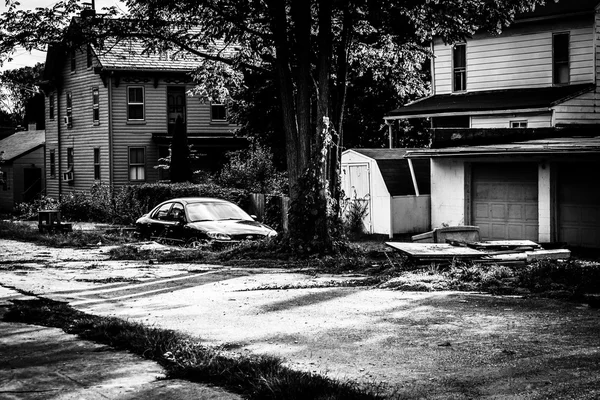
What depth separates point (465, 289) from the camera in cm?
1240

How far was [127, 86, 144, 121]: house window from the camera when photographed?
4094 centimetres

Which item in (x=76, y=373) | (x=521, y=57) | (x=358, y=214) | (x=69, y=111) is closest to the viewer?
(x=76, y=373)

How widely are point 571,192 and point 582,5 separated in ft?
27.9

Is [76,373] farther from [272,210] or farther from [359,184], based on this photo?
[359,184]

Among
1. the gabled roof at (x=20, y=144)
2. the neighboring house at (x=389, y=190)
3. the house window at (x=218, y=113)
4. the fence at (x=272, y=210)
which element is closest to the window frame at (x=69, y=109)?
the gabled roof at (x=20, y=144)

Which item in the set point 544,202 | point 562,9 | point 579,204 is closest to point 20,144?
point 562,9

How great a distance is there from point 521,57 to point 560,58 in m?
1.41

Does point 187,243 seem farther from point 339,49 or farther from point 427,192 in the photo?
point 427,192

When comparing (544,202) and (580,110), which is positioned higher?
(580,110)

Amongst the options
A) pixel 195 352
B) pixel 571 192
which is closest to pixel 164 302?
pixel 195 352

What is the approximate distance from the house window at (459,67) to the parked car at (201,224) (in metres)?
12.9

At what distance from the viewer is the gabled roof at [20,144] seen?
53875 millimetres

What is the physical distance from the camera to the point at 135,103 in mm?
40969

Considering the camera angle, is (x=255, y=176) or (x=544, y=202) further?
(x=255, y=176)
